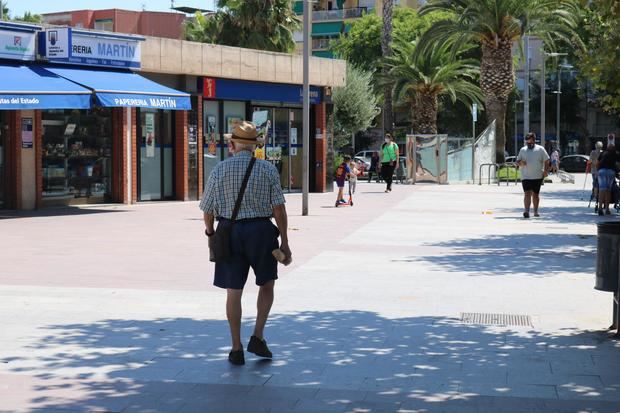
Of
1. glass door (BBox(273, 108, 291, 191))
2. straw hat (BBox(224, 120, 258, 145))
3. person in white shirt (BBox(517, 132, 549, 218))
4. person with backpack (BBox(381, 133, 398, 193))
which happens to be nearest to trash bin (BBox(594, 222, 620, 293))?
straw hat (BBox(224, 120, 258, 145))

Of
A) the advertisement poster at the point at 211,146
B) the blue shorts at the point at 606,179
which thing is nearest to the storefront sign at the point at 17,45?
the advertisement poster at the point at 211,146

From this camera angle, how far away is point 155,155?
27047mm

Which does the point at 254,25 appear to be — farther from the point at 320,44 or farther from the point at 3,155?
the point at 320,44

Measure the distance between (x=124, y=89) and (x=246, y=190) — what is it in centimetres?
1623

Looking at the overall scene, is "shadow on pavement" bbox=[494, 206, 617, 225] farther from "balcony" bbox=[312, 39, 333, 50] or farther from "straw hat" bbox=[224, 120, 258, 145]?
"balcony" bbox=[312, 39, 333, 50]

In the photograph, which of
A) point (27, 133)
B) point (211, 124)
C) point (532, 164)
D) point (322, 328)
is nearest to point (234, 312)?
point (322, 328)

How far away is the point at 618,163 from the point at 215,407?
61.0 ft

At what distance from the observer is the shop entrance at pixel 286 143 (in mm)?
31500

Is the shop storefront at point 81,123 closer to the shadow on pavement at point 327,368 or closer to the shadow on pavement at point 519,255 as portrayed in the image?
the shadow on pavement at point 519,255

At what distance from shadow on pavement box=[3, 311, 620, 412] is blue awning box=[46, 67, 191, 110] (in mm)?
13760

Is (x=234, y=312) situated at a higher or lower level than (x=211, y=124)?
lower

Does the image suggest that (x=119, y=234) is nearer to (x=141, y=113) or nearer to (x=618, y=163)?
(x=141, y=113)

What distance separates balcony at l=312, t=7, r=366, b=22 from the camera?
86625 millimetres

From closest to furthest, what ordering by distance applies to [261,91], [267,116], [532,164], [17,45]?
[532,164]
[17,45]
[267,116]
[261,91]
